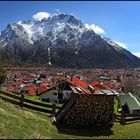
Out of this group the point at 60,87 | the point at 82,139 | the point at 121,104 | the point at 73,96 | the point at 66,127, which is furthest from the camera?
the point at 60,87

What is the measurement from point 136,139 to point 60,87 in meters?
44.6

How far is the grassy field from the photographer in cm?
2778

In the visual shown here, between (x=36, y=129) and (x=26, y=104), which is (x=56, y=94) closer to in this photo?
(x=26, y=104)

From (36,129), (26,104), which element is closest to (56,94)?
(26,104)

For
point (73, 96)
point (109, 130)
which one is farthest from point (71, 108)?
point (109, 130)

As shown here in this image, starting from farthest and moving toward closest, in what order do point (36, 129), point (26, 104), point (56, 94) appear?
point (56, 94) < point (26, 104) < point (36, 129)

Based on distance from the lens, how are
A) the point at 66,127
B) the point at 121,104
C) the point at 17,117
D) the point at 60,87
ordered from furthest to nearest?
the point at 60,87, the point at 121,104, the point at 66,127, the point at 17,117

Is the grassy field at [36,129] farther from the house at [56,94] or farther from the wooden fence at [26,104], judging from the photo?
the house at [56,94]

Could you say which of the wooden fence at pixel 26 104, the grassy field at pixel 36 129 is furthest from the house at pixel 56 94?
the grassy field at pixel 36 129

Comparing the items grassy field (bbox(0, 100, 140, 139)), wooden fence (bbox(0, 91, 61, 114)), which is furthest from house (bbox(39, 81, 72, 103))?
grassy field (bbox(0, 100, 140, 139))

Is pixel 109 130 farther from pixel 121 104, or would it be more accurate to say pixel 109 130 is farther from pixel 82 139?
pixel 121 104

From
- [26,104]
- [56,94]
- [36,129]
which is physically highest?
[26,104]

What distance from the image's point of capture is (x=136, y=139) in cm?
3066

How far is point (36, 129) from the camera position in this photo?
29.6m
